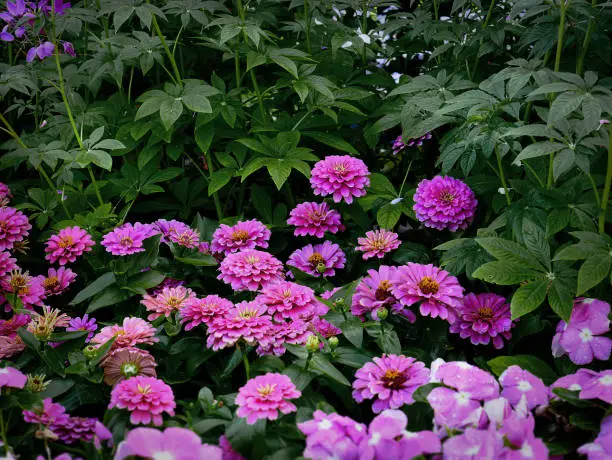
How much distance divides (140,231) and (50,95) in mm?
966

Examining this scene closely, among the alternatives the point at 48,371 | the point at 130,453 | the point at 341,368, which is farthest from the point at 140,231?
the point at 130,453

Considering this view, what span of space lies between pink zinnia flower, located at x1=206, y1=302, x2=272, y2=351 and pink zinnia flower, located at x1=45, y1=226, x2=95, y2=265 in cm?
56

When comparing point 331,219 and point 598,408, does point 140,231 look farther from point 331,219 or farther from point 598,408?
point 598,408

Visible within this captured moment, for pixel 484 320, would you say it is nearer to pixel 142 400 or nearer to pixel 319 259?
pixel 319 259

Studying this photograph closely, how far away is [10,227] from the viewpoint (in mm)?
1895

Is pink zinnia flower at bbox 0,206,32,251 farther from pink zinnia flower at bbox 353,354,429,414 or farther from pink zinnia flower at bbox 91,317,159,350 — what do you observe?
pink zinnia flower at bbox 353,354,429,414

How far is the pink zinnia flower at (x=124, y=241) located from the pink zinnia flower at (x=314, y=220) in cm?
41

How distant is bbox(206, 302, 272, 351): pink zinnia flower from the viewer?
1.36 m

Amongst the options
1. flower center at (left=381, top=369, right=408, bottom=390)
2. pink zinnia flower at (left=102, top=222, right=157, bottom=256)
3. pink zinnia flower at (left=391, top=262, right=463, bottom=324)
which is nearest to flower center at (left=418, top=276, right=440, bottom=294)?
pink zinnia flower at (left=391, top=262, right=463, bottom=324)

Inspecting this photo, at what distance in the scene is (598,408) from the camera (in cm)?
125

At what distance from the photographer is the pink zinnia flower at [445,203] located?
1.83m

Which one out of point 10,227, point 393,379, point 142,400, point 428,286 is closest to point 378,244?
point 428,286

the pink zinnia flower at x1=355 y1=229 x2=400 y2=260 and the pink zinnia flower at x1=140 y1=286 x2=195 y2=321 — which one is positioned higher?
the pink zinnia flower at x1=355 y1=229 x2=400 y2=260

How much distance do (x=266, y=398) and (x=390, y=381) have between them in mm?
269
